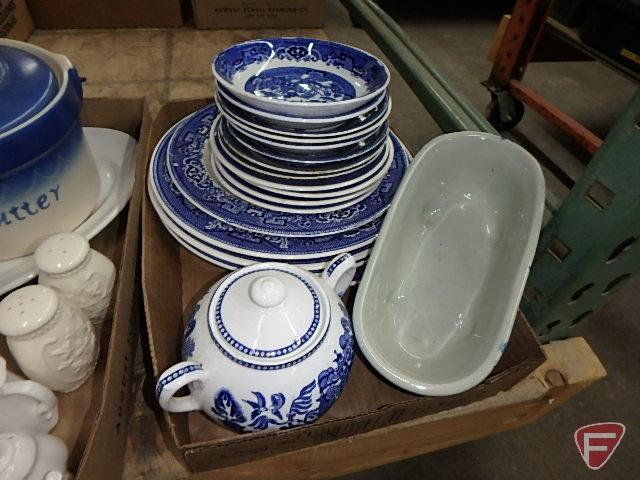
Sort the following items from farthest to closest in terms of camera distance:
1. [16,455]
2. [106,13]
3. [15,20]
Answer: [106,13] → [15,20] → [16,455]

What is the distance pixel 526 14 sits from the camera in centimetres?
132

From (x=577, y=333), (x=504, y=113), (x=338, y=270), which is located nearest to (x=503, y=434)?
(x=577, y=333)

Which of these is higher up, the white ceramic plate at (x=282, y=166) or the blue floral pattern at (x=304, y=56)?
the blue floral pattern at (x=304, y=56)

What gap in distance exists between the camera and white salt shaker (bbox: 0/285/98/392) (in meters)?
0.37

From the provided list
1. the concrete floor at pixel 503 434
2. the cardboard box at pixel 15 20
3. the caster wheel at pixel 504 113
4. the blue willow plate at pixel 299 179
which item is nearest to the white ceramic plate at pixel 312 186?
the blue willow plate at pixel 299 179

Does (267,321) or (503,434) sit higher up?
(267,321)

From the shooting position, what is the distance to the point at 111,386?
0.36 m

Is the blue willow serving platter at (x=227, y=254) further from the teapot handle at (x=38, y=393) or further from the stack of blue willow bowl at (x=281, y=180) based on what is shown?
the teapot handle at (x=38, y=393)

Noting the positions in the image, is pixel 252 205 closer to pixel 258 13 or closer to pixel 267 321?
pixel 267 321

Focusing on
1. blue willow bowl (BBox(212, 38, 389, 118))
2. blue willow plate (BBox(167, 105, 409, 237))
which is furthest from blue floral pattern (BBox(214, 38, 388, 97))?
blue willow plate (BBox(167, 105, 409, 237))

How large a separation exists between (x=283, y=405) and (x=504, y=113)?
150cm

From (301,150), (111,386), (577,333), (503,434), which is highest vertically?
(301,150)

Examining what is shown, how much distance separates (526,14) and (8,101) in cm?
136

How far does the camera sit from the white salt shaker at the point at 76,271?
42 centimetres
